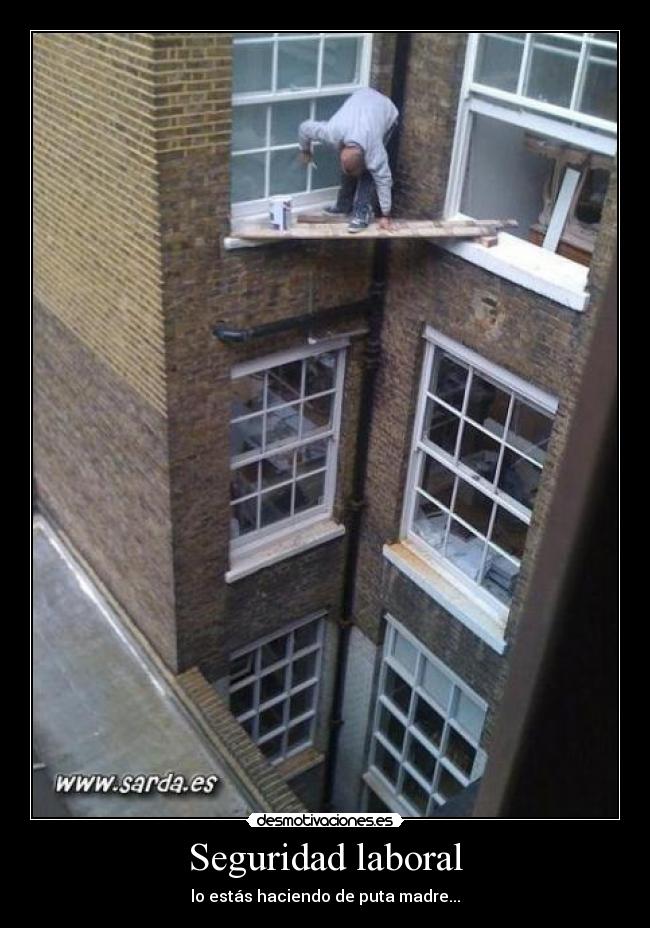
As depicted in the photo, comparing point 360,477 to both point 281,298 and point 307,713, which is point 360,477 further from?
point 307,713

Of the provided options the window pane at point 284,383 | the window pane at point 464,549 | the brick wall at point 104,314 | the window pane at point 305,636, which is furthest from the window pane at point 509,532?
the brick wall at point 104,314

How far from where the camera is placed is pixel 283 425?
805cm

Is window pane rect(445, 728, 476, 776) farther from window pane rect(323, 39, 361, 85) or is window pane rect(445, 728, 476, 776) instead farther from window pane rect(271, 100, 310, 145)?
window pane rect(323, 39, 361, 85)

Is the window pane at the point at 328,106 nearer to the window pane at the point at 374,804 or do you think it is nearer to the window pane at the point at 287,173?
the window pane at the point at 287,173

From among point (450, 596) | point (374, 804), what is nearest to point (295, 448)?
point (450, 596)

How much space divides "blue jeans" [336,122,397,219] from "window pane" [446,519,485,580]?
3.03m

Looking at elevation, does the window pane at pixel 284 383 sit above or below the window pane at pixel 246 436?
above

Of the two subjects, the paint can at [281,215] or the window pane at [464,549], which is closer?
the paint can at [281,215]

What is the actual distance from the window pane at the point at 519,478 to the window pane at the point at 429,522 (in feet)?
3.22

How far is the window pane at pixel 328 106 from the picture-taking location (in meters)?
6.71

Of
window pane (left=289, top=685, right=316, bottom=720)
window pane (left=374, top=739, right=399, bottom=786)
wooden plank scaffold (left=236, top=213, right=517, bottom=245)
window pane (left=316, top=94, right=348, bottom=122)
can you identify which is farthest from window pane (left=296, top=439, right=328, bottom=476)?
window pane (left=374, top=739, right=399, bottom=786)

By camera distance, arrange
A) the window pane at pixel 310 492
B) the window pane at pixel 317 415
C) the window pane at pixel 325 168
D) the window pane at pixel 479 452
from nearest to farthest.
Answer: the window pane at pixel 325 168, the window pane at pixel 479 452, the window pane at pixel 317 415, the window pane at pixel 310 492

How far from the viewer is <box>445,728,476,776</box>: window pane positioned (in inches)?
360

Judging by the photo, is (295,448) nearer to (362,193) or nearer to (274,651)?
(362,193)
